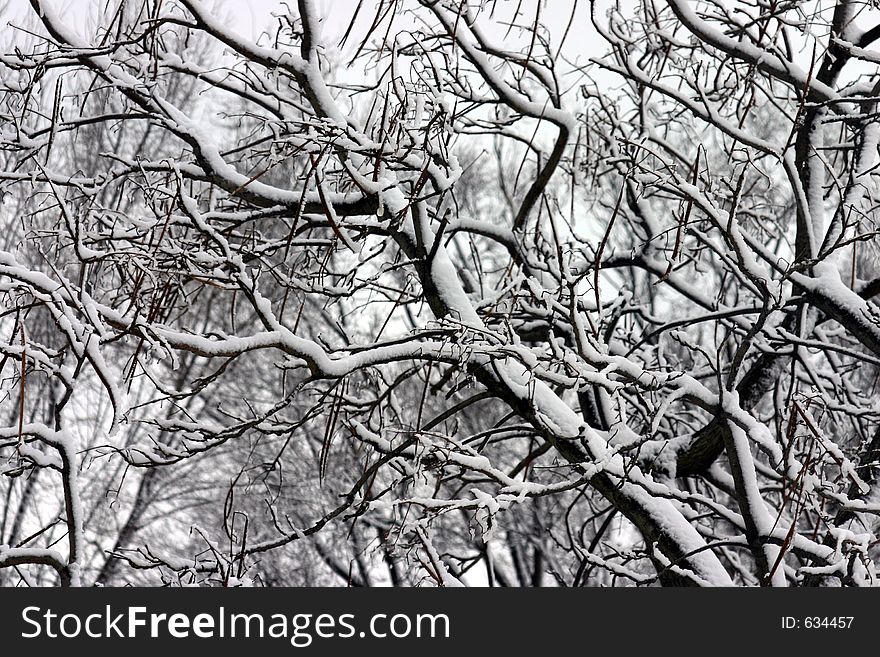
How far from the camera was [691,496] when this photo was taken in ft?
13.8

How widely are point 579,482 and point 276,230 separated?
34.9ft

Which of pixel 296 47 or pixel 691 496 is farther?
pixel 296 47

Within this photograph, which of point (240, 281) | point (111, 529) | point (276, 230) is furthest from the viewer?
point (276, 230)

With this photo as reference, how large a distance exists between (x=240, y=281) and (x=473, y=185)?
36.1 feet

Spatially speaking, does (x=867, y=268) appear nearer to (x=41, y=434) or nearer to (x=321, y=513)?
(x=321, y=513)

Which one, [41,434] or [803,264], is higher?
[803,264]

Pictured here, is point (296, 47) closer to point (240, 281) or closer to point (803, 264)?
point (240, 281)

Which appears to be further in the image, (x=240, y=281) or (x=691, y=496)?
(x=691, y=496)

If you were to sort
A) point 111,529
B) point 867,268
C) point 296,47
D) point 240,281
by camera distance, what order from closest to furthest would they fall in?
1. point 240,281
2. point 296,47
3. point 867,268
4. point 111,529

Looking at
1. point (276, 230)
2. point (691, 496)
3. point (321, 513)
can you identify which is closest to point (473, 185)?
point (276, 230)
